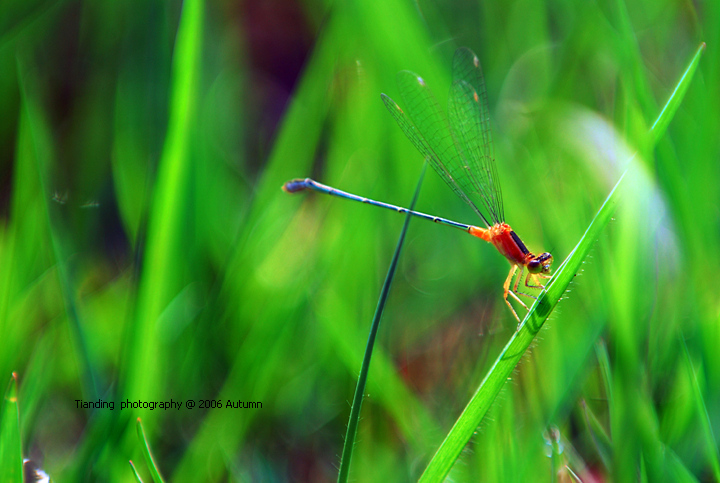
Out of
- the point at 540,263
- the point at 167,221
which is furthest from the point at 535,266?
the point at 167,221

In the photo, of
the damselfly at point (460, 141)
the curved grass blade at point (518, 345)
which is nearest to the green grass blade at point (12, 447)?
the curved grass blade at point (518, 345)

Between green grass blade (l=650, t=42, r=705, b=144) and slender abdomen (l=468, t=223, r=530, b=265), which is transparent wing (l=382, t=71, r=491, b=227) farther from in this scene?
green grass blade (l=650, t=42, r=705, b=144)

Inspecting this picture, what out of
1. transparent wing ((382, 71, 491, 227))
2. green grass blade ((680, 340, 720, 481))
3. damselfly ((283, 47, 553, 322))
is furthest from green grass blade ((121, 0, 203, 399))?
green grass blade ((680, 340, 720, 481))

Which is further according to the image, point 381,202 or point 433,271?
point 433,271

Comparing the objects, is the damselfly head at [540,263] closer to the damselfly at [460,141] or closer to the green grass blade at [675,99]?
the damselfly at [460,141]

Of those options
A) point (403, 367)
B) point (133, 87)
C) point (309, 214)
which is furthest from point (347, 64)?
point (403, 367)

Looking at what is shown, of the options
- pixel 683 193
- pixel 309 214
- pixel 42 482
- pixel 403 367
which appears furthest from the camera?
pixel 309 214

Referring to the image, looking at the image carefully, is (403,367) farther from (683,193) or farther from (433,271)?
(683,193)

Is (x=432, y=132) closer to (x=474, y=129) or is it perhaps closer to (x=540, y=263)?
(x=474, y=129)
